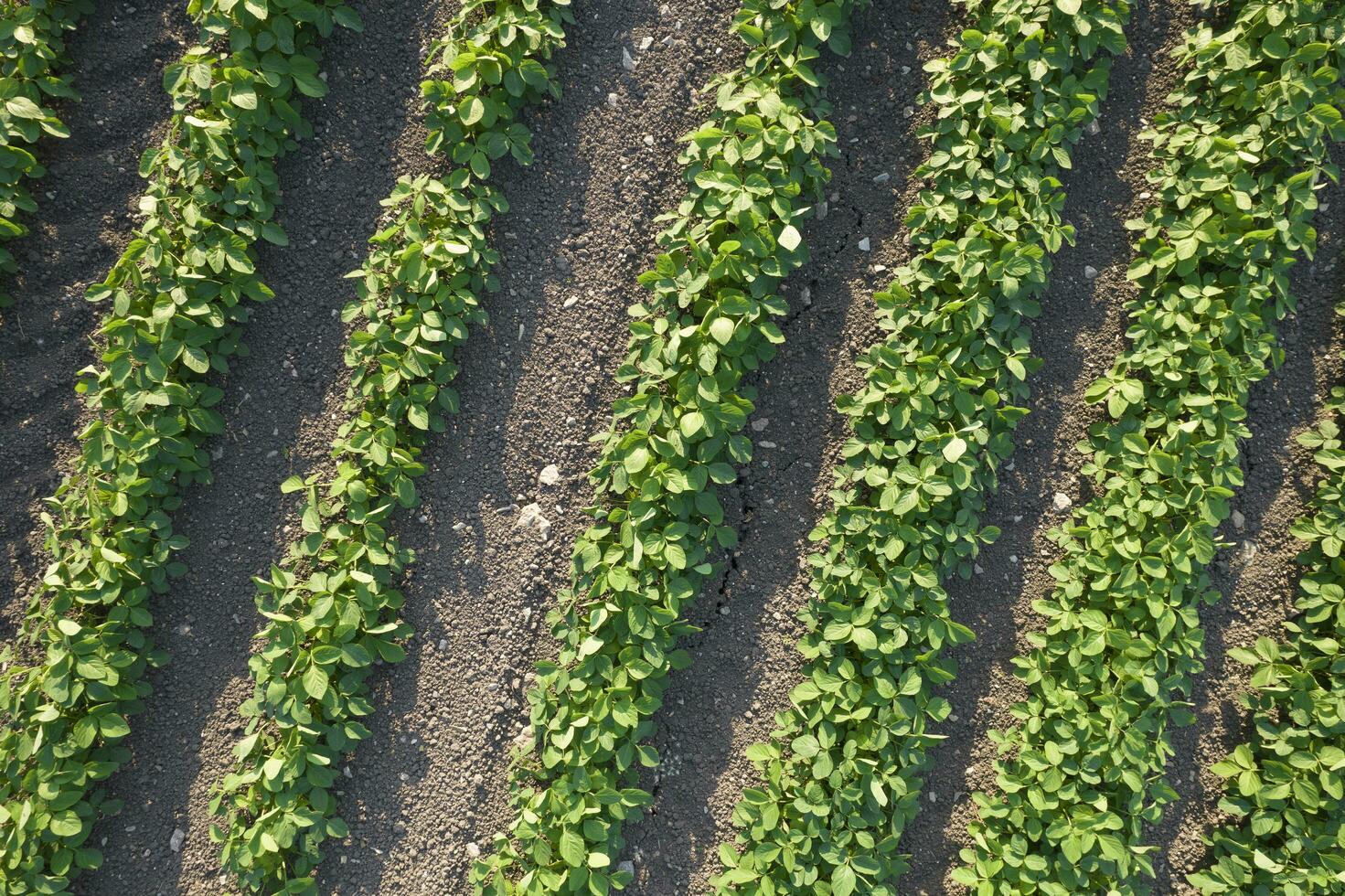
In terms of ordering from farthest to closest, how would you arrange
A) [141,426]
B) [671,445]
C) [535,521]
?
[535,521], [141,426], [671,445]

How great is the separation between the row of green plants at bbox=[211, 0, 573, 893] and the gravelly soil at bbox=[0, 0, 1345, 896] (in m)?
0.13

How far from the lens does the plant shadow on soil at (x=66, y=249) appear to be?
8.30ft

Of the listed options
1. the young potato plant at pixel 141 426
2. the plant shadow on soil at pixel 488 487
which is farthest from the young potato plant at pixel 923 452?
the young potato plant at pixel 141 426

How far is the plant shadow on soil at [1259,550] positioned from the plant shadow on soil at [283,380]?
3018 mm

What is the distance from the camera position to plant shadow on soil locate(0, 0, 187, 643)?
2.53m

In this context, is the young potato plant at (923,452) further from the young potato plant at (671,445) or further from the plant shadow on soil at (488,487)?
the plant shadow on soil at (488,487)

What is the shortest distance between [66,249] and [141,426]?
729 millimetres

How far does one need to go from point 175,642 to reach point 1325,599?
373 cm

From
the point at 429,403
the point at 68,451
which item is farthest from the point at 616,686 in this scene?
the point at 68,451

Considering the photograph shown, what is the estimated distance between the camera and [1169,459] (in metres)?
2.31

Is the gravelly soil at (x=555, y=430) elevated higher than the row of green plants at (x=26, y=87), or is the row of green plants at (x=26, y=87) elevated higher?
the row of green plants at (x=26, y=87)

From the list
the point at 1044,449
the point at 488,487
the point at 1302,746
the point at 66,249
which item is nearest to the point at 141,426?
the point at 66,249

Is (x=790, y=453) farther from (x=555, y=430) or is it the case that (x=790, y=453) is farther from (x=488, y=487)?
(x=488, y=487)

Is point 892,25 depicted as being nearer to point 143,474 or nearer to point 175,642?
point 143,474
